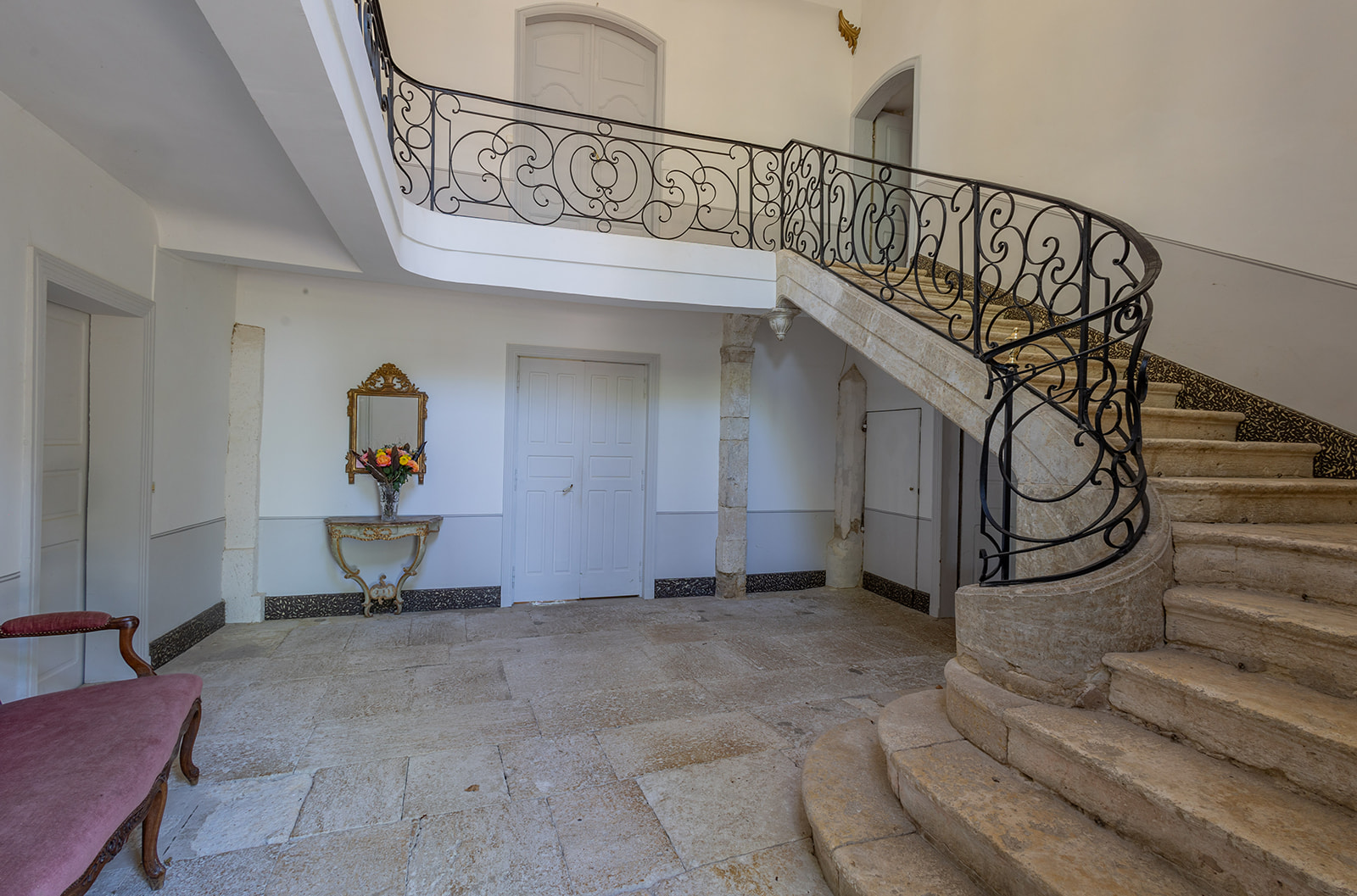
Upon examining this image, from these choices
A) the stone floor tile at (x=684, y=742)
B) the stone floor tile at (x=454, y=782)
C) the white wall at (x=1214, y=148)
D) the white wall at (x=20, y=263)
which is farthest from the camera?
the white wall at (x=1214, y=148)

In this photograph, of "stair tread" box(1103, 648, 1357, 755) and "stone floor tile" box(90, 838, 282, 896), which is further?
"stone floor tile" box(90, 838, 282, 896)

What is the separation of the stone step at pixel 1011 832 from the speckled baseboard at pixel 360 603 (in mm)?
4151

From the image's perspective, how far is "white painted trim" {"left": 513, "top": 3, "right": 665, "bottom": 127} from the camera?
595 cm

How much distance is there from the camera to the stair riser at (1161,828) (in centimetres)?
138

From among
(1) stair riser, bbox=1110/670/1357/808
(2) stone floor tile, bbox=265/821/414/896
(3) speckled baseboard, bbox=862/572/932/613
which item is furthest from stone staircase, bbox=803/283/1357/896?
(3) speckled baseboard, bbox=862/572/932/613

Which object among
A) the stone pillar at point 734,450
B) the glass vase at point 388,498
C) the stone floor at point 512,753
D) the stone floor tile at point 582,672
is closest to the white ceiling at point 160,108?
the glass vase at point 388,498

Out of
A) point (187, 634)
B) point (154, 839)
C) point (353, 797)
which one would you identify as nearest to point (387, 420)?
point (187, 634)

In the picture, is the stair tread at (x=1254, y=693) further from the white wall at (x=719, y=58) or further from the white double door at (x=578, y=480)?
the white wall at (x=719, y=58)

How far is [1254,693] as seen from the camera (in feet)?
5.65

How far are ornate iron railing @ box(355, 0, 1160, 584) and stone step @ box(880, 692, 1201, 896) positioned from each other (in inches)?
27.2

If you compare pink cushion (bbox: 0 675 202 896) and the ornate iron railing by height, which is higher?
the ornate iron railing

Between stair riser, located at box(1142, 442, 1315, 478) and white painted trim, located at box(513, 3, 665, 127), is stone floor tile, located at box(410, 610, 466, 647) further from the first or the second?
white painted trim, located at box(513, 3, 665, 127)

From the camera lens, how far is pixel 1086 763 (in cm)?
178

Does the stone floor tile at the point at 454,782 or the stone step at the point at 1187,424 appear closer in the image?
the stone floor tile at the point at 454,782
